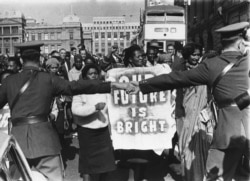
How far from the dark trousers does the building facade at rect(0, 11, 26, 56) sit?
112394mm

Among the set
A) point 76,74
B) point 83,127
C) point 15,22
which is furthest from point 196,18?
point 15,22

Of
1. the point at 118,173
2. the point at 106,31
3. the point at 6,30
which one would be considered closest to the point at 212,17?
the point at 118,173

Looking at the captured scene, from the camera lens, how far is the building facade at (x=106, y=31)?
471 feet

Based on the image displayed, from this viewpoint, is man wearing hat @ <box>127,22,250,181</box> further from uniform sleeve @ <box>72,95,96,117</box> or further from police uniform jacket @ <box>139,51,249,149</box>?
uniform sleeve @ <box>72,95,96,117</box>

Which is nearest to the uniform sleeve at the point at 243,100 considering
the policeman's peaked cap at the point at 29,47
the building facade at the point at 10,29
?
the policeman's peaked cap at the point at 29,47

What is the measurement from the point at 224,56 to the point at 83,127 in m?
1.86

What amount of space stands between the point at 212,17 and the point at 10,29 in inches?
3776

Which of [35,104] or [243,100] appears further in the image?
[35,104]

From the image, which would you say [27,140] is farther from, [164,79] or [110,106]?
[110,106]

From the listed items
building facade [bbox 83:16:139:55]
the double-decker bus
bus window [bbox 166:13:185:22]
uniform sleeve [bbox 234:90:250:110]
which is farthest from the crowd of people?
building facade [bbox 83:16:139:55]

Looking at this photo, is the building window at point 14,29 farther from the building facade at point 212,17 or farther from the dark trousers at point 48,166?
the dark trousers at point 48,166

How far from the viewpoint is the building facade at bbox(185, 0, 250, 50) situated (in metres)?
24.2

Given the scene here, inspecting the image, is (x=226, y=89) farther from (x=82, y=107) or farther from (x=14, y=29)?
(x=14, y=29)

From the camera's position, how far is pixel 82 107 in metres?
4.80
